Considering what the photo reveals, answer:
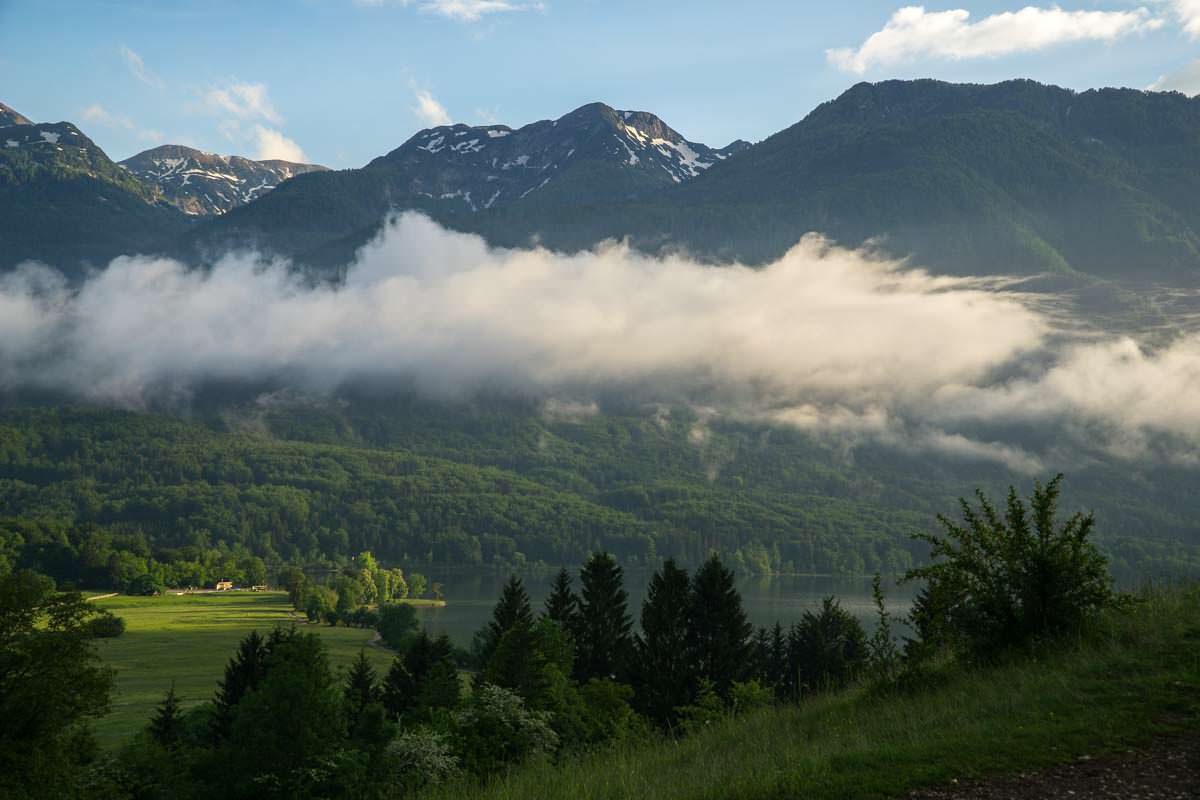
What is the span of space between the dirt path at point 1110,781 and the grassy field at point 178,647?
7070 cm

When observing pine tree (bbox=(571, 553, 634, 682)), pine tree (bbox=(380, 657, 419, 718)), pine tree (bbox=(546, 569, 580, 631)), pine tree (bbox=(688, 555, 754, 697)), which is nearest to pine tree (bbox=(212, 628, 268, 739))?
pine tree (bbox=(380, 657, 419, 718))

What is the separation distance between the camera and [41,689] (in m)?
31.5

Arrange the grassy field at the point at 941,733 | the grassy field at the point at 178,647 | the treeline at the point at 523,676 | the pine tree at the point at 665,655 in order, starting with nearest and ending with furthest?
the grassy field at the point at 941,733, the treeline at the point at 523,676, the pine tree at the point at 665,655, the grassy field at the point at 178,647

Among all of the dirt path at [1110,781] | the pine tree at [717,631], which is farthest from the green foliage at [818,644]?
the dirt path at [1110,781]

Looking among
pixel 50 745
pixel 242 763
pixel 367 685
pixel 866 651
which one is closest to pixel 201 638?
pixel 367 685

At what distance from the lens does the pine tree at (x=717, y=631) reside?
56.9m

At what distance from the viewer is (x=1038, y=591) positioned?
600 inches

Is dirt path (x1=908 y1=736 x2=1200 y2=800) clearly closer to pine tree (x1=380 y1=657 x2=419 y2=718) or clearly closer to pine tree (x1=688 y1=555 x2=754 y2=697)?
pine tree (x1=688 y1=555 x2=754 y2=697)

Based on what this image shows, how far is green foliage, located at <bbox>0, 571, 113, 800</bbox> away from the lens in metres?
29.9

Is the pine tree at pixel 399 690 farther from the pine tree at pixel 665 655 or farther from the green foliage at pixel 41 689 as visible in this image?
the green foliage at pixel 41 689

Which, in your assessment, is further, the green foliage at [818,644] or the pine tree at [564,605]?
the pine tree at [564,605]

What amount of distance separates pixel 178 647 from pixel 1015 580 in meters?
143

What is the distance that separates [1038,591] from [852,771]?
21.7 ft

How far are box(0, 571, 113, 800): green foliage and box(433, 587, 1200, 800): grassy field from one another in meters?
24.6
